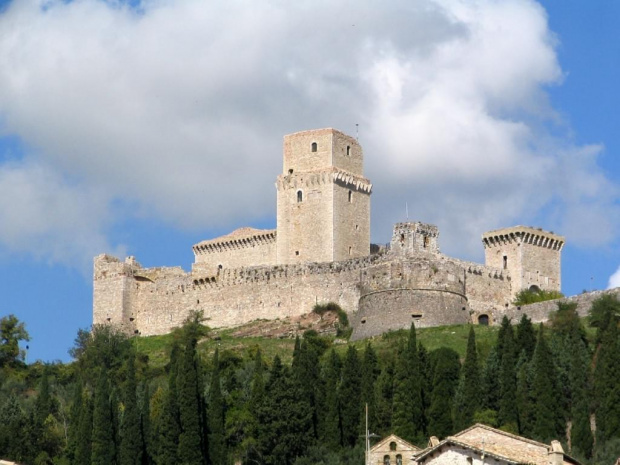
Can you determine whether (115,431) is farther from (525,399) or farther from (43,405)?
(525,399)

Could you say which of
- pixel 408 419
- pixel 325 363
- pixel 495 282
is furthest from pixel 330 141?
pixel 408 419

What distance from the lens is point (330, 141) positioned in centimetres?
9344

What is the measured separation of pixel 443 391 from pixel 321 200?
1145 inches

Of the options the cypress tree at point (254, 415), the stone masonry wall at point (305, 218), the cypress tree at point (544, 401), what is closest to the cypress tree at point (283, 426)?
the cypress tree at point (254, 415)

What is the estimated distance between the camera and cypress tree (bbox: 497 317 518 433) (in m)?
63.3

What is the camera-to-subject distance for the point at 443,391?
213 ft

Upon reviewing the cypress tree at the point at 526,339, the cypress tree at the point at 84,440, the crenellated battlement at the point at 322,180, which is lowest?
the cypress tree at the point at 84,440

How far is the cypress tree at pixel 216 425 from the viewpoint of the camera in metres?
64.5

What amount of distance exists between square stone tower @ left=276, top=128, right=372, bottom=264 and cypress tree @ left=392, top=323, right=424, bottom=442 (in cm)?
2574

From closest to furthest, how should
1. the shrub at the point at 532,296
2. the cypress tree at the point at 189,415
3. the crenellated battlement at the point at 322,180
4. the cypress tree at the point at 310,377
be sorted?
1. the cypress tree at the point at 189,415
2. the cypress tree at the point at 310,377
3. the shrub at the point at 532,296
4. the crenellated battlement at the point at 322,180

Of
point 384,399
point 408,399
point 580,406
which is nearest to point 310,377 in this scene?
point 384,399

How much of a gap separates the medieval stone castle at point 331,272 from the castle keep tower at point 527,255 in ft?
0.16

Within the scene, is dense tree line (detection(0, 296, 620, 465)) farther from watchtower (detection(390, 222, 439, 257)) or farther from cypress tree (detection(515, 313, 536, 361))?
watchtower (detection(390, 222, 439, 257))

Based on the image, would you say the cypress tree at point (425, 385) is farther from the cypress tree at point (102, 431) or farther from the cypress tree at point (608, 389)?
the cypress tree at point (102, 431)
